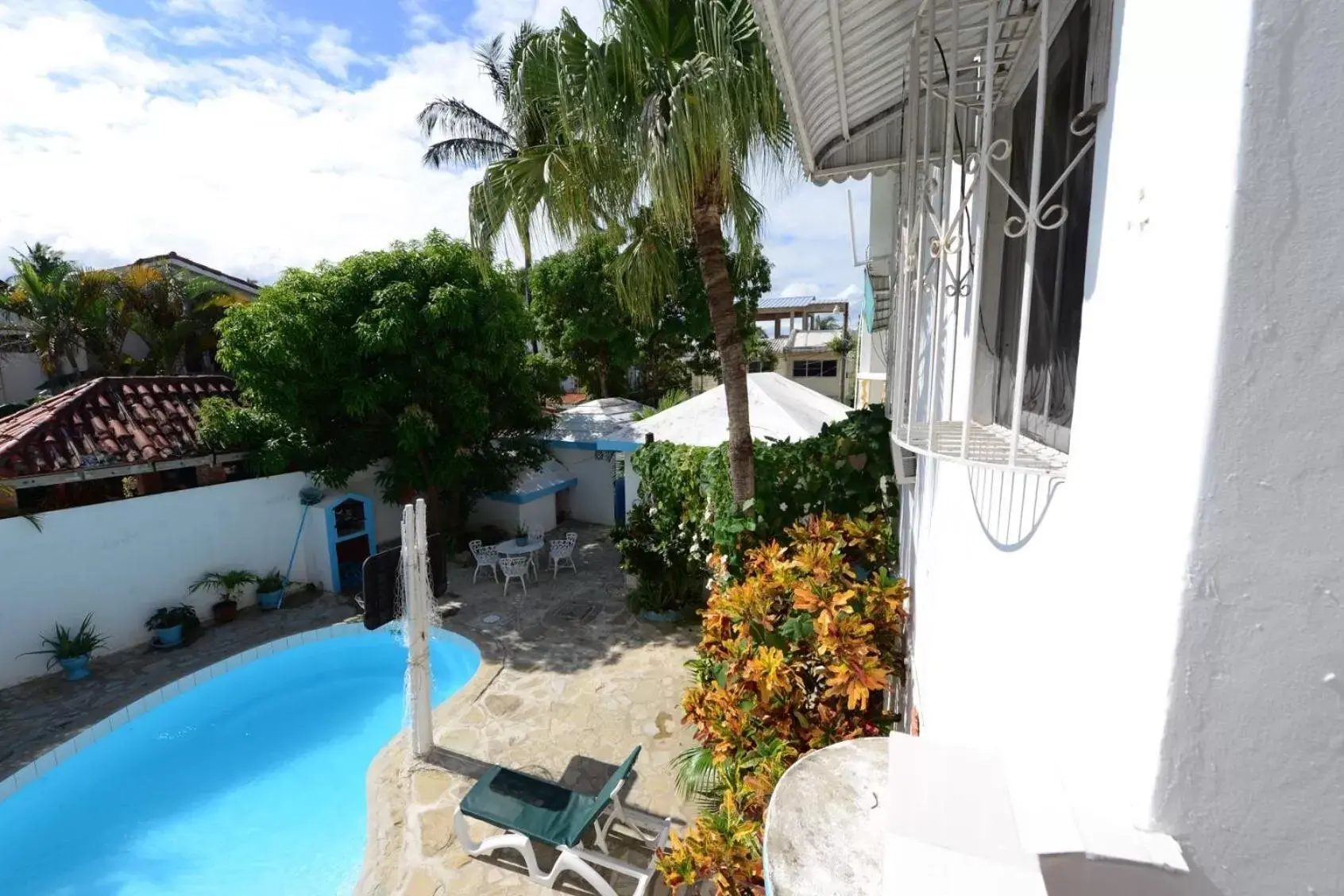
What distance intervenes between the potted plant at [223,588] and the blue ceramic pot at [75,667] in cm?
181

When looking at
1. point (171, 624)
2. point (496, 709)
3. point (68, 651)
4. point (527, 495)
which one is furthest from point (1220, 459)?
point (527, 495)

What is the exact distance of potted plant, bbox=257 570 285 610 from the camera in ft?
37.2

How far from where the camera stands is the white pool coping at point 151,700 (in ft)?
22.7

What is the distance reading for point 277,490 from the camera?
11.9 meters

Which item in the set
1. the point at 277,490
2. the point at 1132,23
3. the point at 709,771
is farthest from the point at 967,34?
the point at 277,490

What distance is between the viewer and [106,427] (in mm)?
10148

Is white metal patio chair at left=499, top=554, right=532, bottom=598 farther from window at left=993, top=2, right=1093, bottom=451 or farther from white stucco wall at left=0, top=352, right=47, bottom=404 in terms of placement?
white stucco wall at left=0, top=352, right=47, bottom=404

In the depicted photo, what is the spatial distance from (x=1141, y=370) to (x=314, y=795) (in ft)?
30.6

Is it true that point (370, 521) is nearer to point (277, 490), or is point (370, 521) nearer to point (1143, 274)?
point (277, 490)

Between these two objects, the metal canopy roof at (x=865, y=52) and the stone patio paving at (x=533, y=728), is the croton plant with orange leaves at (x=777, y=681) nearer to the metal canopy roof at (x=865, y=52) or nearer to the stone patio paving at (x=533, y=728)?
the stone patio paving at (x=533, y=728)

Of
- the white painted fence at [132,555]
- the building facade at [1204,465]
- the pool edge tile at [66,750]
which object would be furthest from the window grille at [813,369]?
the building facade at [1204,465]

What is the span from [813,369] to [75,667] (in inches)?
1446

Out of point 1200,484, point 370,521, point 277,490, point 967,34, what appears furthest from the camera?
point 370,521

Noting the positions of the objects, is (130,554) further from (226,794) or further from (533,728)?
(533,728)
